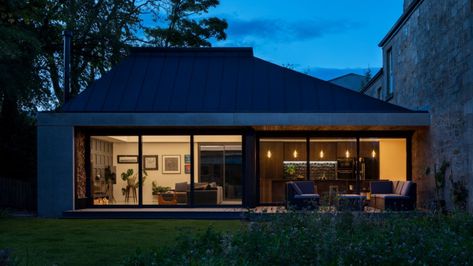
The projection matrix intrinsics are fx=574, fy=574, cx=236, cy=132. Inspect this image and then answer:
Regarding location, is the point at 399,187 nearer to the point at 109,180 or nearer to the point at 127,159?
the point at 127,159

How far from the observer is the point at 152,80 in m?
17.4

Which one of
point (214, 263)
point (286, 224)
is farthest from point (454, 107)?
point (214, 263)

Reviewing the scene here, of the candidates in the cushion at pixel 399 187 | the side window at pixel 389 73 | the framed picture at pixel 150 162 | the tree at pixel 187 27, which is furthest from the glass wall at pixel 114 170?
the tree at pixel 187 27

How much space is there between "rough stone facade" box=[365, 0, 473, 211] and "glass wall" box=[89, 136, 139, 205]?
8.19 meters

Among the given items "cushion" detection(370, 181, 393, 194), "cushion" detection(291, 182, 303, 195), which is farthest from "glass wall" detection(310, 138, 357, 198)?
"cushion" detection(291, 182, 303, 195)

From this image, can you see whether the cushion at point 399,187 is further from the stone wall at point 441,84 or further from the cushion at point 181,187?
the cushion at point 181,187

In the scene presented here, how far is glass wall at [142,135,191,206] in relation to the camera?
16359 millimetres

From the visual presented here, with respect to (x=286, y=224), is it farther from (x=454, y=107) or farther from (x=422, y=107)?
(x=422, y=107)

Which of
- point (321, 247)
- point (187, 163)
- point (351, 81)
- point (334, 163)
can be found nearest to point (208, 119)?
point (187, 163)

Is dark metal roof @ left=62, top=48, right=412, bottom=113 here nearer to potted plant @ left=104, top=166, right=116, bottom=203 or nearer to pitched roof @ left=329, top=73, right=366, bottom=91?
potted plant @ left=104, top=166, right=116, bottom=203

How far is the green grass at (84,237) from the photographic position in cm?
860

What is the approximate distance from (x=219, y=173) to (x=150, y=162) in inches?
79.1

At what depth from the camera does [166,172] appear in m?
16.3

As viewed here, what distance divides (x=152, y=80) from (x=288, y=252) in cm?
1206
